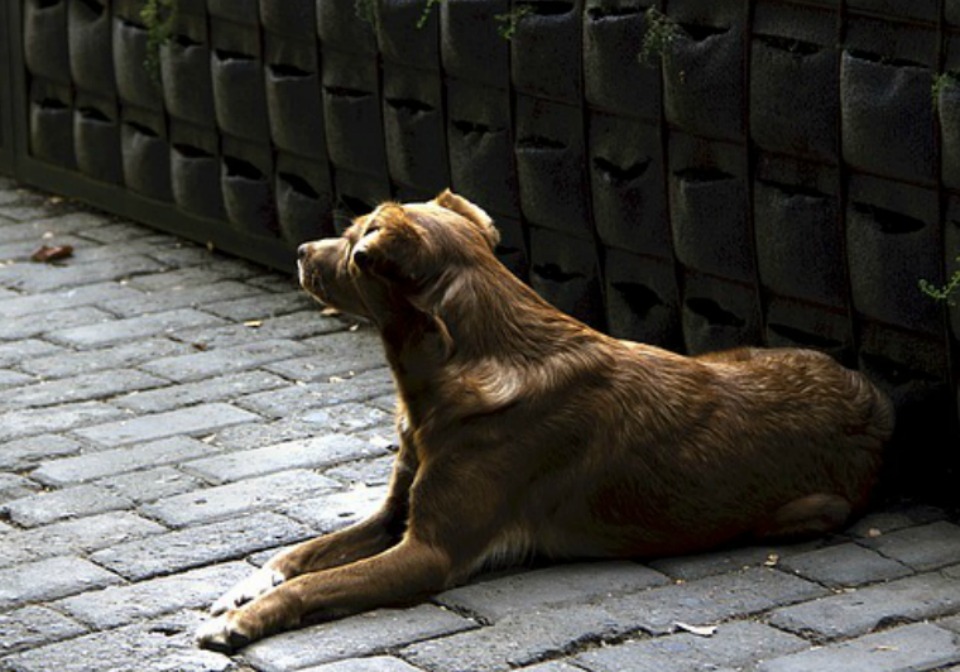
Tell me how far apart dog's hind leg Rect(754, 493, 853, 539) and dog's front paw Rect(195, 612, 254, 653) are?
4.80ft

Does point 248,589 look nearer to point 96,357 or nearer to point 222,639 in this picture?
point 222,639

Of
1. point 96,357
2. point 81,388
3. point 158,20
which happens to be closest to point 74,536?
point 81,388

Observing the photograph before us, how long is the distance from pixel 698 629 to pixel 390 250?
4.00ft

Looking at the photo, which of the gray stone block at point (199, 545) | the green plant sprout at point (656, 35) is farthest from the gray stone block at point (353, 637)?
the green plant sprout at point (656, 35)

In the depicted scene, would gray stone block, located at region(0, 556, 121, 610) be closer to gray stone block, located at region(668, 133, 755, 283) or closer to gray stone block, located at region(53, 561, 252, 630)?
gray stone block, located at region(53, 561, 252, 630)

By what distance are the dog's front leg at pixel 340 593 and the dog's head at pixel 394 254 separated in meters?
0.65

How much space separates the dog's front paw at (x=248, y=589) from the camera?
5219mm

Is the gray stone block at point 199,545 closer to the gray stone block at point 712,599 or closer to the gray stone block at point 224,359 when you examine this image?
the gray stone block at point 712,599

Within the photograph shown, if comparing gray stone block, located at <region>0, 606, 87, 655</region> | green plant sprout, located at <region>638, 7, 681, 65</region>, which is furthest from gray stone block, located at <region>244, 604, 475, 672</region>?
green plant sprout, located at <region>638, 7, 681, 65</region>

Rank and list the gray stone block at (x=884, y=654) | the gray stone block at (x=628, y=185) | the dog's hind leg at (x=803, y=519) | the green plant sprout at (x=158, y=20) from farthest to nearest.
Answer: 1. the green plant sprout at (x=158, y=20)
2. the gray stone block at (x=628, y=185)
3. the dog's hind leg at (x=803, y=519)
4. the gray stone block at (x=884, y=654)

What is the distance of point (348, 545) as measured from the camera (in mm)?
5578

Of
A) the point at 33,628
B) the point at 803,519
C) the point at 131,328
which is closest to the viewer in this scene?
the point at 33,628

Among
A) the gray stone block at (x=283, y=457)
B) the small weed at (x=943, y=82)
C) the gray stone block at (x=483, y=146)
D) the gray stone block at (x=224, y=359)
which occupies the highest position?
the small weed at (x=943, y=82)

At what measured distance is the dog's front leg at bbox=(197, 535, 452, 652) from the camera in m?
5.03
